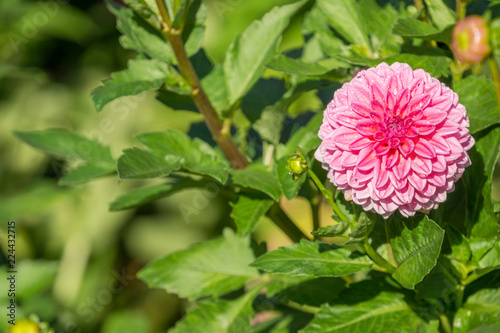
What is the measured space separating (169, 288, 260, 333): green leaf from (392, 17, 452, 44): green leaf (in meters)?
0.48

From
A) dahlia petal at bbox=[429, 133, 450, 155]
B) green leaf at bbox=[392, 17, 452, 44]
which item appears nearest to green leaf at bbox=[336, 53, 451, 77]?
green leaf at bbox=[392, 17, 452, 44]

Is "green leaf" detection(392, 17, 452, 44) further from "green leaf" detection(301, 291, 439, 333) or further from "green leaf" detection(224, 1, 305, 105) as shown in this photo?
"green leaf" detection(301, 291, 439, 333)

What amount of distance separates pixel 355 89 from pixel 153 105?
1.84m

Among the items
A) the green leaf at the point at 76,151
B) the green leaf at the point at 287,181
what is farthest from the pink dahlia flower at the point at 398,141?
the green leaf at the point at 76,151

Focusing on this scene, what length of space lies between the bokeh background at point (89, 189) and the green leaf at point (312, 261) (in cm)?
113

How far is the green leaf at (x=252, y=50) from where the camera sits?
1.00m

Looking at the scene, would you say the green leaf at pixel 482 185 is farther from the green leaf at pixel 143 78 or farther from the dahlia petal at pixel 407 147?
the green leaf at pixel 143 78

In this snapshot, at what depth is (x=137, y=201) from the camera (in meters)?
0.99

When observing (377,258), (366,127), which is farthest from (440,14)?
(377,258)

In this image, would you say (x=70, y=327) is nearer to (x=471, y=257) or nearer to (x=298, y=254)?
(x=298, y=254)

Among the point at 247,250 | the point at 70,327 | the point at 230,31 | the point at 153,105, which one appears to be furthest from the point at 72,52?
the point at 247,250

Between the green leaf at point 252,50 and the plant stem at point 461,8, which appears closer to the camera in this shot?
the plant stem at point 461,8

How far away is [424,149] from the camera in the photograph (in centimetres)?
72

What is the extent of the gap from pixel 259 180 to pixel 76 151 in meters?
0.39
